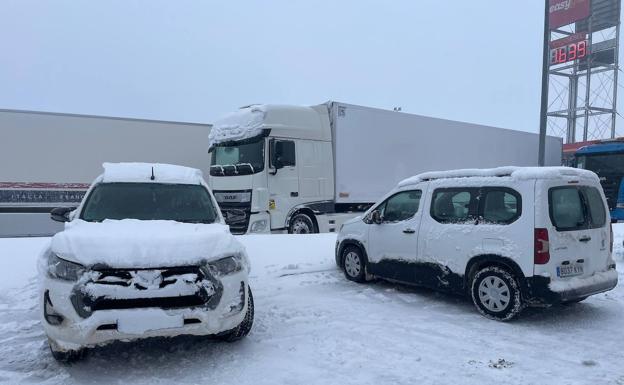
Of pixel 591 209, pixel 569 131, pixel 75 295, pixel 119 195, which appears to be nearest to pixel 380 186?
pixel 591 209

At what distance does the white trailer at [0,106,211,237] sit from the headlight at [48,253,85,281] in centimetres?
1030

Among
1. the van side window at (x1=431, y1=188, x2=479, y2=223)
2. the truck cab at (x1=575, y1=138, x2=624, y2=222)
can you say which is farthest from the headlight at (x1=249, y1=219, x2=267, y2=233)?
the truck cab at (x1=575, y1=138, x2=624, y2=222)

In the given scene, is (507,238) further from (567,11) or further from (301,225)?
(567,11)

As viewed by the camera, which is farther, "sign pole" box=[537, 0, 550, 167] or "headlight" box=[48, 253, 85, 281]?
"sign pole" box=[537, 0, 550, 167]

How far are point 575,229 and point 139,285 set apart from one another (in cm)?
476

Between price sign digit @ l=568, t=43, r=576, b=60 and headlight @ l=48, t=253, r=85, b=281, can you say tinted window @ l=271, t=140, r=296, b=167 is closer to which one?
headlight @ l=48, t=253, r=85, b=281

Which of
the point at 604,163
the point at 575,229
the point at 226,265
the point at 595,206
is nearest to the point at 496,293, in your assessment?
the point at 575,229

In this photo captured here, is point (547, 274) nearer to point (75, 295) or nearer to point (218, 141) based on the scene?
point (75, 295)

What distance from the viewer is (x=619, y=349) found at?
4.79 m

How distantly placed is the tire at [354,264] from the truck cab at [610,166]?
1208cm

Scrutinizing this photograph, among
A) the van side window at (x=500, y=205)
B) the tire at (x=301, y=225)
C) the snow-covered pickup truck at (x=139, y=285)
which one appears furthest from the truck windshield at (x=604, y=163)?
the snow-covered pickup truck at (x=139, y=285)

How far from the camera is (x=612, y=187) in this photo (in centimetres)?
1659

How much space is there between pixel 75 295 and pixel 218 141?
28.0 feet

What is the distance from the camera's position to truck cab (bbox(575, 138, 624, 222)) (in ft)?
52.9
